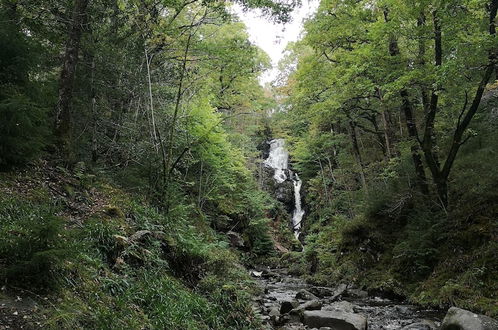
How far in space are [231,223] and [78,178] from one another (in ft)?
50.0

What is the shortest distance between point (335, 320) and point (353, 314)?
641mm

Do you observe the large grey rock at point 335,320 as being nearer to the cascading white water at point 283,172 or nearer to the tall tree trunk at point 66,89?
the tall tree trunk at point 66,89

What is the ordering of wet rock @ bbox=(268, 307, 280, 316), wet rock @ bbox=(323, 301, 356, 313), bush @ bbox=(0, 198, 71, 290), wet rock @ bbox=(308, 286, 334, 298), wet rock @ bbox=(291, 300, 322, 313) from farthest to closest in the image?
1. wet rock @ bbox=(308, 286, 334, 298)
2. wet rock @ bbox=(323, 301, 356, 313)
3. wet rock @ bbox=(291, 300, 322, 313)
4. wet rock @ bbox=(268, 307, 280, 316)
5. bush @ bbox=(0, 198, 71, 290)

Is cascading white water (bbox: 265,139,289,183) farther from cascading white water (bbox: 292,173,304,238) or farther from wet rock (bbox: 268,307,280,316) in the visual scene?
wet rock (bbox: 268,307,280,316)

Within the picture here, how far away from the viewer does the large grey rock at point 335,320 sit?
780 cm

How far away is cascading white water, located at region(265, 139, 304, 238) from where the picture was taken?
103 ft

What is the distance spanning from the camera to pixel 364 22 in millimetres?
14297

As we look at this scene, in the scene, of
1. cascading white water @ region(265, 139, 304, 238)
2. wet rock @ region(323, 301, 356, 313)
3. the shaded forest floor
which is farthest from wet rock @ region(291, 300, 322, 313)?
cascading white water @ region(265, 139, 304, 238)

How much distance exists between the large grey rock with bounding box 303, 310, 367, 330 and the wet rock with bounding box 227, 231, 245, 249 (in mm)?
13311

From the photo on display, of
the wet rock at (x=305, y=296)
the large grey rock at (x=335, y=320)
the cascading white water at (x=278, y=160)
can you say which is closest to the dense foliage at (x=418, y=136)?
the wet rock at (x=305, y=296)

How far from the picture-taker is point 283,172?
34875 millimetres

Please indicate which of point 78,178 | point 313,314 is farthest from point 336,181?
point 78,178

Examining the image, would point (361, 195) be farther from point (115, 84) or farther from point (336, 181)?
point (115, 84)

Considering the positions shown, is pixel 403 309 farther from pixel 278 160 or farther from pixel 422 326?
pixel 278 160
